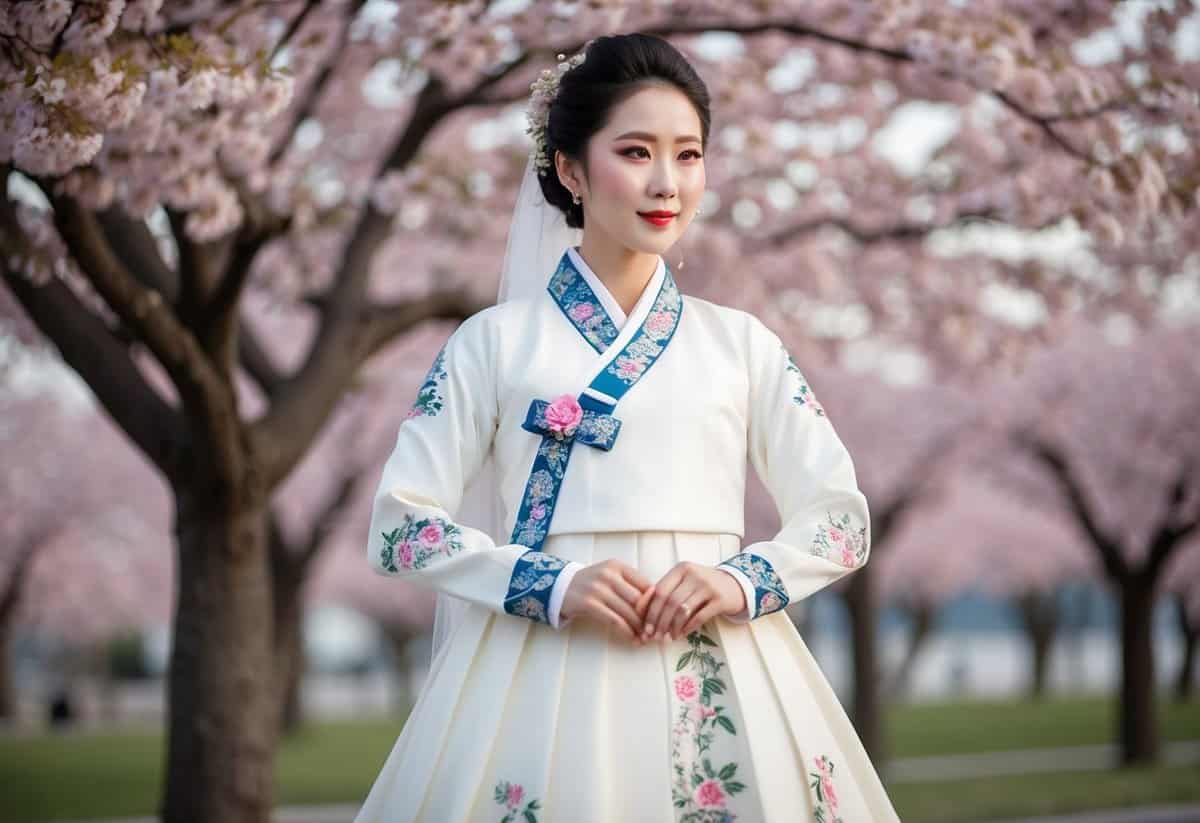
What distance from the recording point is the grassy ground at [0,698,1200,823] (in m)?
9.48

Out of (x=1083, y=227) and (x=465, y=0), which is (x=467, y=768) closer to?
(x=465, y=0)

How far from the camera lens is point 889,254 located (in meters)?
9.05

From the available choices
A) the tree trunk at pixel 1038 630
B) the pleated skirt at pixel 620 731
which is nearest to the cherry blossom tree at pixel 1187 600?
the tree trunk at pixel 1038 630

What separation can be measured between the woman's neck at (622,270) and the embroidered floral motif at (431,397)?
0.35 metres

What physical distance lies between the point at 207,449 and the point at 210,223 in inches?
35.0

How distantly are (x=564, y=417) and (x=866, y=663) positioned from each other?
1081 cm

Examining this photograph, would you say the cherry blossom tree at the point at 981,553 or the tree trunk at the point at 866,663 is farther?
the cherry blossom tree at the point at 981,553

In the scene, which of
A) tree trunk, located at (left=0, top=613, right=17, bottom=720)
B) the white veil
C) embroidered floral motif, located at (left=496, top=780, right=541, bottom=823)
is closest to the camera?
embroidered floral motif, located at (left=496, top=780, right=541, bottom=823)

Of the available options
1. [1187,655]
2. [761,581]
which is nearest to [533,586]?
[761,581]

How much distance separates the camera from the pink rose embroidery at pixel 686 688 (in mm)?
2246

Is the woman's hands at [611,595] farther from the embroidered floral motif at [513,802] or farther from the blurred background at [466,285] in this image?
the blurred background at [466,285]

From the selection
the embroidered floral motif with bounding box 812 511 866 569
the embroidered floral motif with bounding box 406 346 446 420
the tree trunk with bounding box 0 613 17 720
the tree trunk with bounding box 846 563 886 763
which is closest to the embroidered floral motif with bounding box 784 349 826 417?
the embroidered floral motif with bounding box 812 511 866 569

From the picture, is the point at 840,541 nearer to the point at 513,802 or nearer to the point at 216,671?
the point at 513,802

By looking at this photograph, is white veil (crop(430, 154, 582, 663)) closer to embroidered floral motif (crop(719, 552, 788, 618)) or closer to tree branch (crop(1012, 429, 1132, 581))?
embroidered floral motif (crop(719, 552, 788, 618))
